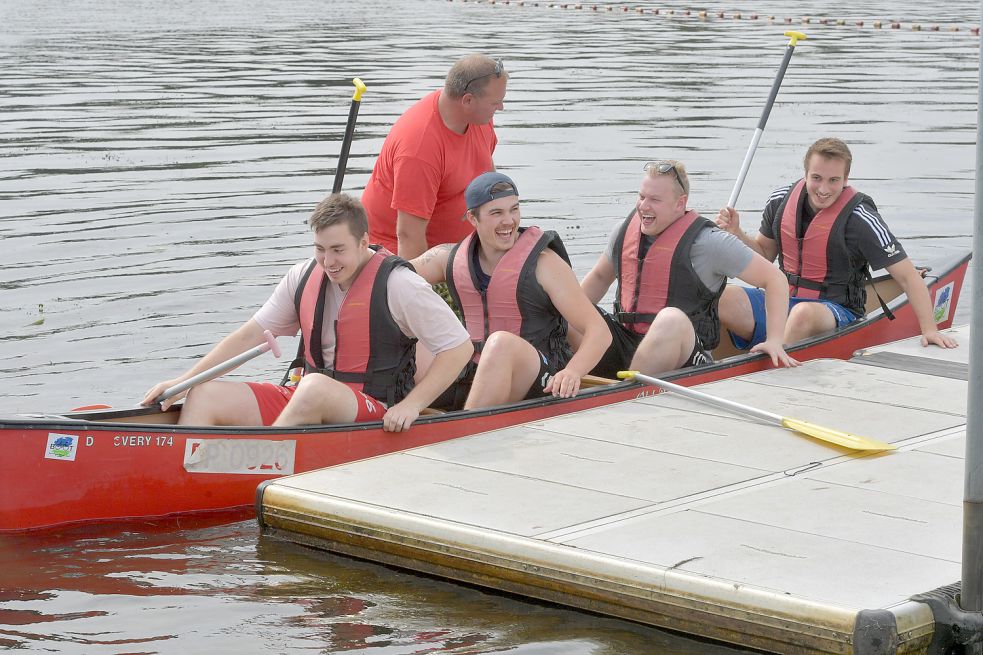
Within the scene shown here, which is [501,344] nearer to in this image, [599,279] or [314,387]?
[314,387]

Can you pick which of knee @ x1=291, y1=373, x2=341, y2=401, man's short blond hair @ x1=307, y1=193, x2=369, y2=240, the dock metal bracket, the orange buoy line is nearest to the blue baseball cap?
man's short blond hair @ x1=307, y1=193, x2=369, y2=240

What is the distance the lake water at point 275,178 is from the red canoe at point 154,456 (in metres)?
0.11

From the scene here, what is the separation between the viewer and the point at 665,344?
6180mm

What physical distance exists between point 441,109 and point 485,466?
1.91 metres

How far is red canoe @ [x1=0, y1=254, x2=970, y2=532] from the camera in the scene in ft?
16.7

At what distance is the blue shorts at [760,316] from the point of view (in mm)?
6918

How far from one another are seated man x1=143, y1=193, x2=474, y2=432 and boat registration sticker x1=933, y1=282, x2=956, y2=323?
3675mm

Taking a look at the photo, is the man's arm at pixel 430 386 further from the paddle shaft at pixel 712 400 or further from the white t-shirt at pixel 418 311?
the paddle shaft at pixel 712 400

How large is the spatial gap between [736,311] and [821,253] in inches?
22.6

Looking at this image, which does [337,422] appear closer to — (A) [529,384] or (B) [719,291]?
(A) [529,384]

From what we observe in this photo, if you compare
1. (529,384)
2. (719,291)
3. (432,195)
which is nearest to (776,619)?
(529,384)

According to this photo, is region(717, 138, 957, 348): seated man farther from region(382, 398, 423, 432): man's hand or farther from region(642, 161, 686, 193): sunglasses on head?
region(382, 398, 423, 432): man's hand

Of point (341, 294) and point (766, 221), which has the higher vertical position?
point (766, 221)

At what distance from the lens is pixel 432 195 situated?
6.45 metres
